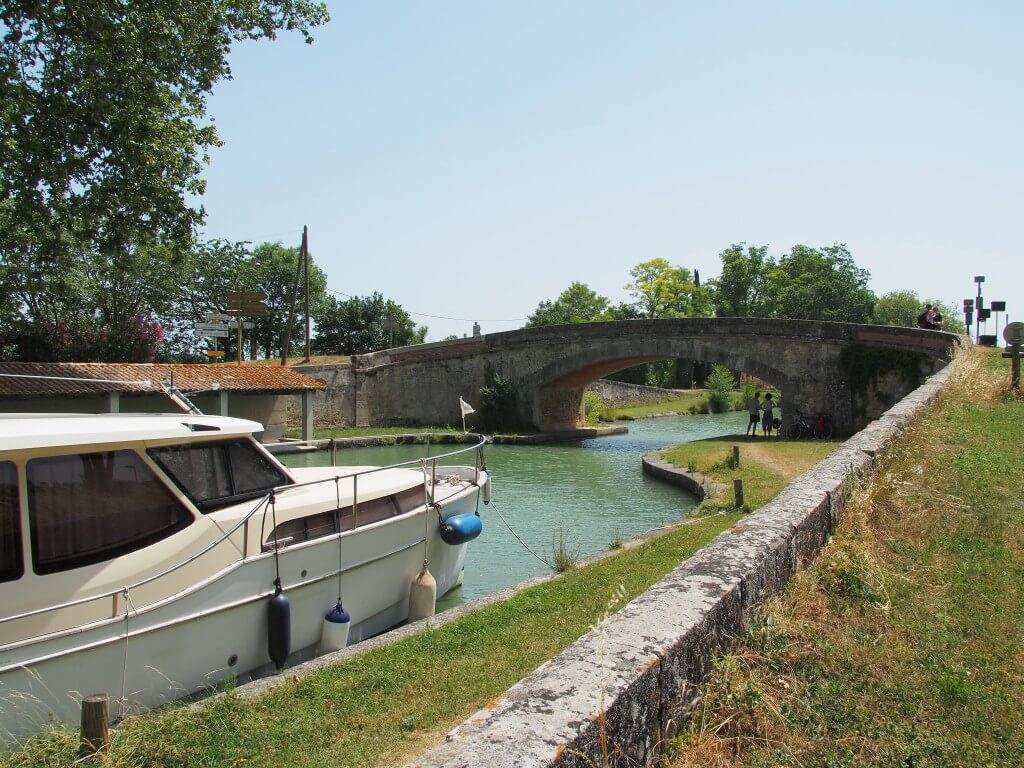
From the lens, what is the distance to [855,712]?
2.88 m

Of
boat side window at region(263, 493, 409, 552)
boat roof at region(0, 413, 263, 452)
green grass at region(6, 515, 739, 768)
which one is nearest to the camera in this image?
green grass at region(6, 515, 739, 768)

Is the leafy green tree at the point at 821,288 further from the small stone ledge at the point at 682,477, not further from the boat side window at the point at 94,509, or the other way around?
the boat side window at the point at 94,509

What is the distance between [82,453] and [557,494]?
40.2 feet

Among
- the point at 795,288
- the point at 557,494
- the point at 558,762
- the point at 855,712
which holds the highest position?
the point at 795,288

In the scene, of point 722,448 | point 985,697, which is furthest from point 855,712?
point 722,448

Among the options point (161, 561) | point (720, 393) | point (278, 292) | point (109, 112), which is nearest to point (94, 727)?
point (161, 561)

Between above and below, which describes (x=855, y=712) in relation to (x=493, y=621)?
above

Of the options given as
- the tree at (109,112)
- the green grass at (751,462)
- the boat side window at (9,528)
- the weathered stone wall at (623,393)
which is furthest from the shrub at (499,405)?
the boat side window at (9,528)

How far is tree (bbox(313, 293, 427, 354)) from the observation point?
4891cm

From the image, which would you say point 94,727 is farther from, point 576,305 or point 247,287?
Answer: point 576,305

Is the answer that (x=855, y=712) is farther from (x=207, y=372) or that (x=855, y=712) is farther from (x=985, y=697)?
(x=207, y=372)

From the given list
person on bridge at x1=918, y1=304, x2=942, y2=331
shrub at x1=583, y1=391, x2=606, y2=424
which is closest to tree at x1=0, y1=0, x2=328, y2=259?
person on bridge at x1=918, y1=304, x2=942, y2=331

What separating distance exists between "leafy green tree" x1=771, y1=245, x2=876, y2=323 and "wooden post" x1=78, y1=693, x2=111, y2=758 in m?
60.5

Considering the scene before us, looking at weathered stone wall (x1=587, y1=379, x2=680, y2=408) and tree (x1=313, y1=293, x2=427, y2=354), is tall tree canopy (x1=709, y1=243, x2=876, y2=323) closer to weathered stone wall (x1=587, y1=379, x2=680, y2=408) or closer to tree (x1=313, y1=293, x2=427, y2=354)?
weathered stone wall (x1=587, y1=379, x2=680, y2=408)
